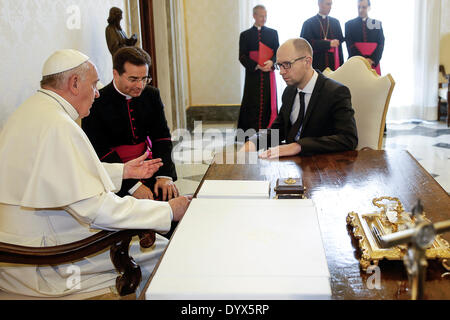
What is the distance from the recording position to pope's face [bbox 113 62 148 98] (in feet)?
9.73

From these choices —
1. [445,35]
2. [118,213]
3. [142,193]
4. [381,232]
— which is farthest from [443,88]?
[118,213]

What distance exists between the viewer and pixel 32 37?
2852 mm

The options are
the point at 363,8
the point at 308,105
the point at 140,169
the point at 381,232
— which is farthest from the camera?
the point at 363,8

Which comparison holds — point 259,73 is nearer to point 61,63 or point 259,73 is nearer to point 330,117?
point 330,117

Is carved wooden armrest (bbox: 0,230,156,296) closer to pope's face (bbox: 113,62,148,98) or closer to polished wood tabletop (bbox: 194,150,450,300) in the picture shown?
polished wood tabletop (bbox: 194,150,450,300)

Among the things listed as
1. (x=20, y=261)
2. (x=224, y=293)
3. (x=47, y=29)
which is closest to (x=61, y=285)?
(x=20, y=261)

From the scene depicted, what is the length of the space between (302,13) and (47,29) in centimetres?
623

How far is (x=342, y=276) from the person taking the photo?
123 cm

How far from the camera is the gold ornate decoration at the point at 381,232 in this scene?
1285 mm

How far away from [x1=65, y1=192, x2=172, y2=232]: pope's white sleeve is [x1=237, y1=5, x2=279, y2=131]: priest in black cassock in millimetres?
5375

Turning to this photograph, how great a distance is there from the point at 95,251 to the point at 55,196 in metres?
0.26

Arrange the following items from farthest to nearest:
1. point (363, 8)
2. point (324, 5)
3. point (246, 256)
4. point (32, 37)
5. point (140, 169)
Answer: point (363, 8) → point (324, 5) → point (32, 37) → point (140, 169) → point (246, 256)

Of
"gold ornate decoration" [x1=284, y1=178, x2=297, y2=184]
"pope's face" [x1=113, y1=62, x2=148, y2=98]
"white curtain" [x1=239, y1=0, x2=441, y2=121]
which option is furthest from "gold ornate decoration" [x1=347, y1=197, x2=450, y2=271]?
"white curtain" [x1=239, y1=0, x2=441, y2=121]
